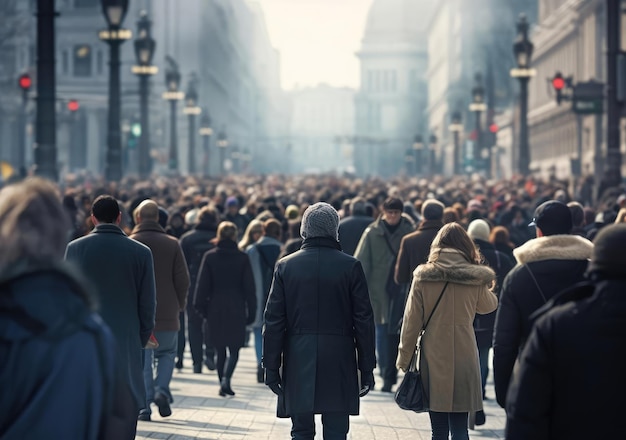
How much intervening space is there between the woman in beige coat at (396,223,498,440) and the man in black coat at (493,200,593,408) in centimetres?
150

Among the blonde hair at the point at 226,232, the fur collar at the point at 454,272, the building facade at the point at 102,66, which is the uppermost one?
the building facade at the point at 102,66

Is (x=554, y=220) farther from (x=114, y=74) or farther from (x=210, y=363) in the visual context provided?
(x=114, y=74)

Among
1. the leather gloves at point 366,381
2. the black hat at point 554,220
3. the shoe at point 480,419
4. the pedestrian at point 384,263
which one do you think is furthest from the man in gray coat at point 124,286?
the pedestrian at point 384,263

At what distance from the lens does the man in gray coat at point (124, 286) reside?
919 cm

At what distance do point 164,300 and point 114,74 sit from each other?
2208cm

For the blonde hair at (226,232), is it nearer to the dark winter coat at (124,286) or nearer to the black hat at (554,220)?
the dark winter coat at (124,286)

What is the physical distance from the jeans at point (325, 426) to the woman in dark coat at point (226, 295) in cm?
560

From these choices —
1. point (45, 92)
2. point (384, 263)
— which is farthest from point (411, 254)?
point (45, 92)

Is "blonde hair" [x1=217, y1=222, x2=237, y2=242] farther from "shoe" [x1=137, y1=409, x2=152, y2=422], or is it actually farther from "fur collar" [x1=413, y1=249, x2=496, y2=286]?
"fur collar" [x1=413, y1=249, x2=496, y2=286]

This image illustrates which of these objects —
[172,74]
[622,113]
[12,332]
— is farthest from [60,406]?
[172,74]

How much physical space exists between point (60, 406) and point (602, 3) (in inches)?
2705

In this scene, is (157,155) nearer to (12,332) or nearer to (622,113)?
(622,113)

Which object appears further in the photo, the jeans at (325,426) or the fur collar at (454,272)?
the fur collar at (454,272)

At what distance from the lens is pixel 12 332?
4.15m
